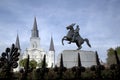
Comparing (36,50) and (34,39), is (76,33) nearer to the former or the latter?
(36,50)

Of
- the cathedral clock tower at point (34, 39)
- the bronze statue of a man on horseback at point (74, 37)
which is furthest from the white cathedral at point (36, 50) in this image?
the bronze statue of a man on horseback at point (74, 37)

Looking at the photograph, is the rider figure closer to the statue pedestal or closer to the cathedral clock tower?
the statue pedestal

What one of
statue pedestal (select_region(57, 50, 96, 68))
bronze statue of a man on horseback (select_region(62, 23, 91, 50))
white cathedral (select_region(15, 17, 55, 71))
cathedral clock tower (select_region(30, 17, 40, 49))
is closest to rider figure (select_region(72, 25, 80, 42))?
bronze statue of a man on horseback (select_region(62, 23, 91, 50))

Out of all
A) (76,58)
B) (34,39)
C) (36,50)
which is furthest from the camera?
(34,39)

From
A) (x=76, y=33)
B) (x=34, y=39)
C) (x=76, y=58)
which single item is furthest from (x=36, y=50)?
(x=76, y=58)

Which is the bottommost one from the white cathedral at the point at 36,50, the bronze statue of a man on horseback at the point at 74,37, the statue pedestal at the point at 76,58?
the statue pedestal at the point at 76,58

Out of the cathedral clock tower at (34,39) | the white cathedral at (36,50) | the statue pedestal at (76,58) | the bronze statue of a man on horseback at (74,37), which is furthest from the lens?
the cathedral clock tower at (34,39)

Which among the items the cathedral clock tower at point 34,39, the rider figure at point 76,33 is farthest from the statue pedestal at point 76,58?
the cathedral clock tower at point 34,39

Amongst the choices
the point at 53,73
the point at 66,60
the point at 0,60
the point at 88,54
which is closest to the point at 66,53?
the point at 66,60

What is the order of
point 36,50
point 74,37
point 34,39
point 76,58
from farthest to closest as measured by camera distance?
point 34,39, point 36,50, point 74,37, point 76,58

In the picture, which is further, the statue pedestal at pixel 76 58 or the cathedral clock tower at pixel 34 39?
the cathedral clock tower at pixel 34 39

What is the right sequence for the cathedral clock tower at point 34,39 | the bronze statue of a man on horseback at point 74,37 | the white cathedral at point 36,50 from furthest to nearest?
the cathedral clock tower at point 34,39, the white cathedral at point 36,50, the bronze statue of a man on horseback at point 74,37

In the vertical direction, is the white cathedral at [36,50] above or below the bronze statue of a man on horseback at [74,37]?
above

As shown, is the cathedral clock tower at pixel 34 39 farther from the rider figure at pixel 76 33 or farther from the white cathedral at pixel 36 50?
the rider figure at pixel 76 33
